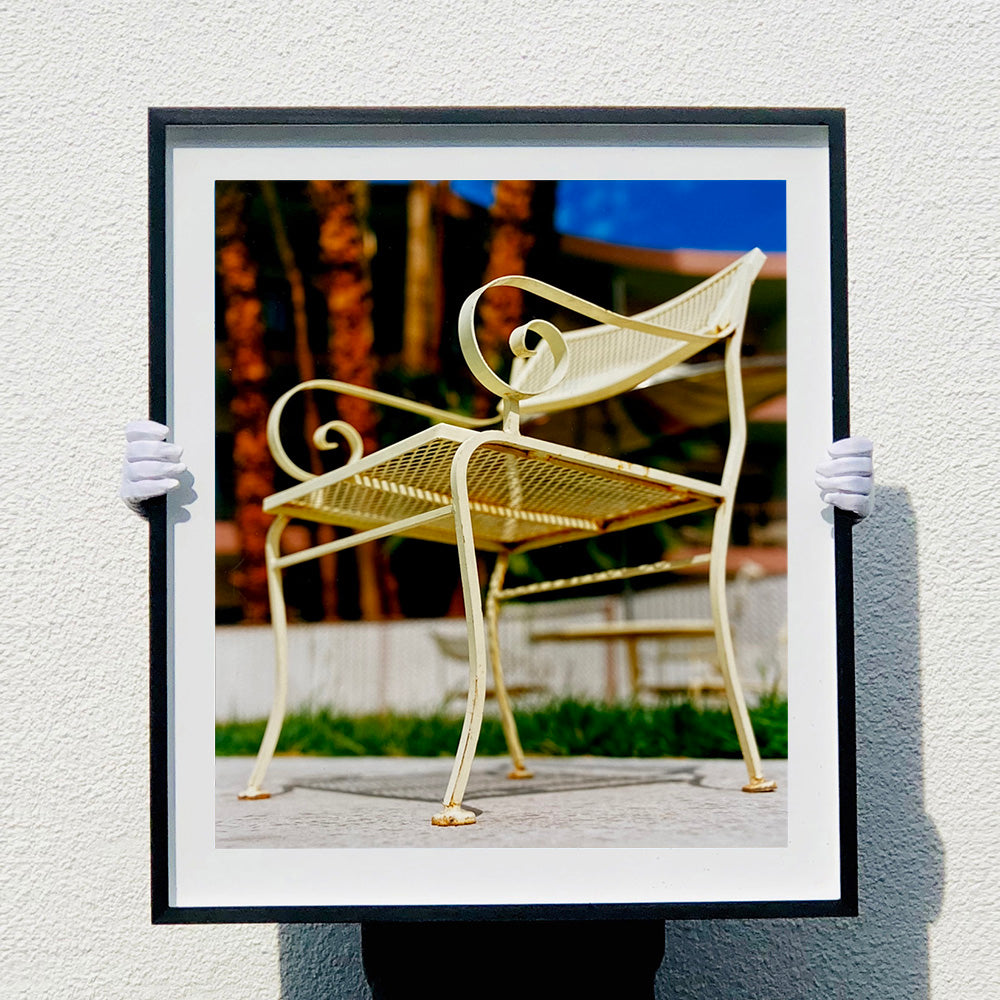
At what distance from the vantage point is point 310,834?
5.59ft

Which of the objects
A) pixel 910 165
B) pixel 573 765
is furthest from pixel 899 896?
pixel 910 165

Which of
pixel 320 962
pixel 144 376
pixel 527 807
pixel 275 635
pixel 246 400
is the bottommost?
pixel 320 962

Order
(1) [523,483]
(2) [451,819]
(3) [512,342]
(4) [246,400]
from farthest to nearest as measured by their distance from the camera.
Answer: (4) [246,400], (1) [523,483], (2) [451,819], (3) [512,342]

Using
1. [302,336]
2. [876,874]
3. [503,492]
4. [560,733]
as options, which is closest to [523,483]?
[503,492]

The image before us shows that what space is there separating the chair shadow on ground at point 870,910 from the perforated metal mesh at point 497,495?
1.21 ft

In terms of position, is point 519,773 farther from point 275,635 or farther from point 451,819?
point 451,819

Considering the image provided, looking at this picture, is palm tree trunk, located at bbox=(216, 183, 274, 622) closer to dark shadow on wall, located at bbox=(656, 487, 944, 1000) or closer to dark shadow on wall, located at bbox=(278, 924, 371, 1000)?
dark shadow on wall, located at bbox=(278, 924, 371, 1000)

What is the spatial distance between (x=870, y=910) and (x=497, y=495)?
95 centimetres

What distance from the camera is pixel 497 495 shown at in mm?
1957

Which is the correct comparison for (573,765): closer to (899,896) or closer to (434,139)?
(899,896)

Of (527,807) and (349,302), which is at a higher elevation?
(349,302)

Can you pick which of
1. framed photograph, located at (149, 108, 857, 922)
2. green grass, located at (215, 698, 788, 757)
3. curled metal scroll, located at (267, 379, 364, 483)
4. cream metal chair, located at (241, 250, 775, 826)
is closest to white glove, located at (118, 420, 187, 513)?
framed photograph, located at (149, 108, 857, 922)

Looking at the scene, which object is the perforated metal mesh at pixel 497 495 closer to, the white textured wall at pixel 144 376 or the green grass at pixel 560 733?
the white textured wall at pixel 144 376

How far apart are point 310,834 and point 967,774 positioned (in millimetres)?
1108
